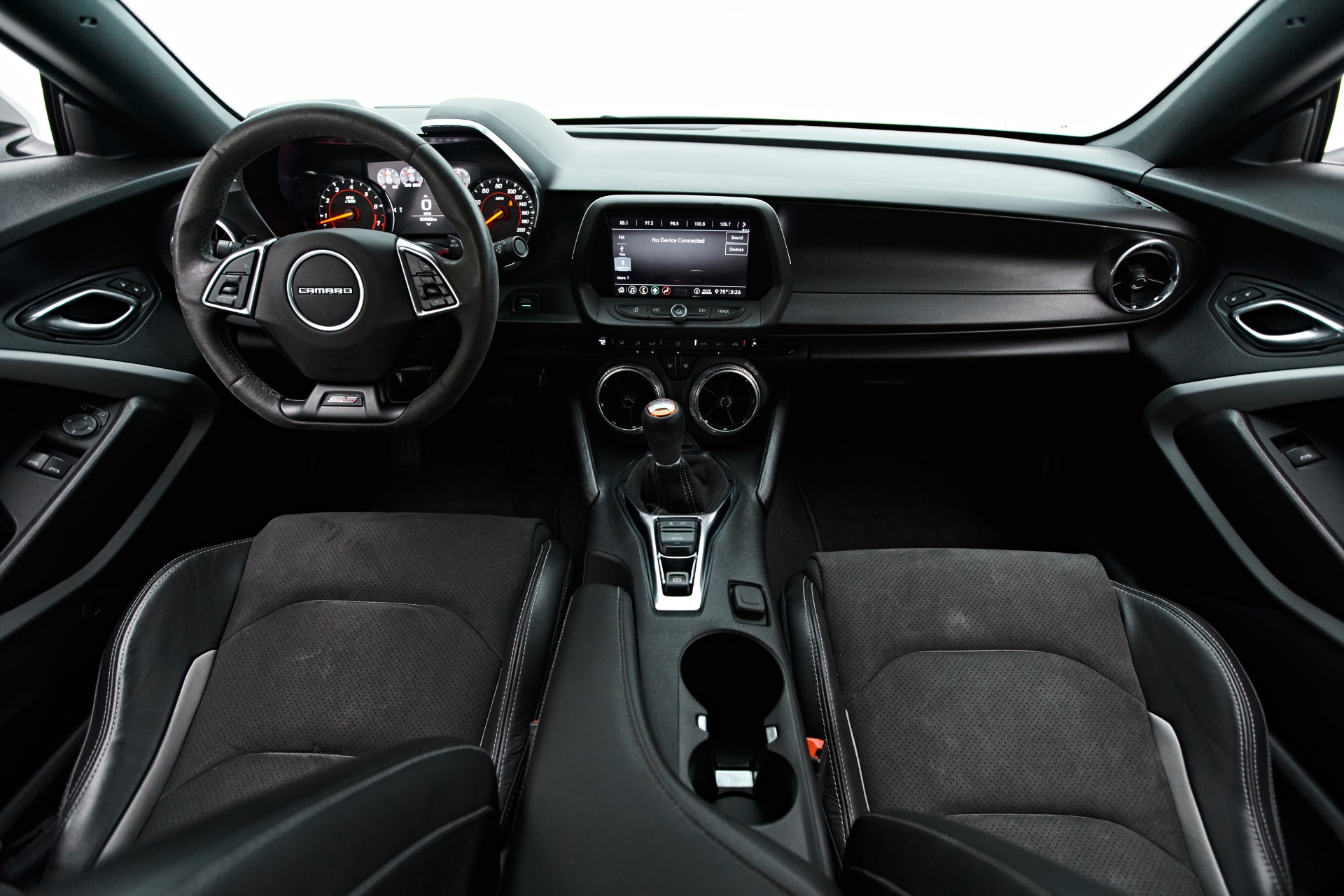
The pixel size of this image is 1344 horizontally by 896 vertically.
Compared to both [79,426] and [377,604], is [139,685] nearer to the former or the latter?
[377,604]

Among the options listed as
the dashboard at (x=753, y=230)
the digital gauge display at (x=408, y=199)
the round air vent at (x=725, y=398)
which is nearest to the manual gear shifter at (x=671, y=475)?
the round air vent at (x=725, y=398)

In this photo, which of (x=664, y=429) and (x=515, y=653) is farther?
(x=664, y=429)

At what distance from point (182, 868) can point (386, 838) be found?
168mm

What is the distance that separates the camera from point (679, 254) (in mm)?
1716

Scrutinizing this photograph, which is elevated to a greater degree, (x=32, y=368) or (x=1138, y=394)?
(x=1138, y=394)

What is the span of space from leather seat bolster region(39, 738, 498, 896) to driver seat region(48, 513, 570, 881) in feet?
0.89

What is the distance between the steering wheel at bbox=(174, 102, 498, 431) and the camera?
1213 millimetres

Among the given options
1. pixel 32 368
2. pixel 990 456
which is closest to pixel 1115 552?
pixel 990 456

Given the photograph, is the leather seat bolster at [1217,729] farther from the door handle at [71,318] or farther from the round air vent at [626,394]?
the door handle at [71,318]

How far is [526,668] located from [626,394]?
87 cm

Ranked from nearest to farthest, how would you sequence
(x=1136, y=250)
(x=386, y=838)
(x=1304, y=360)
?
1. (x=386, y=838)
2. (x=1304, y=360)
3. (x=1136, y=250)

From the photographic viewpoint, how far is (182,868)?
49 cm

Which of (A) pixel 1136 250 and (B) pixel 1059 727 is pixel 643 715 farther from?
(A) pixel 1136 250

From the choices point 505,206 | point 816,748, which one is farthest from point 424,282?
point 816,748
